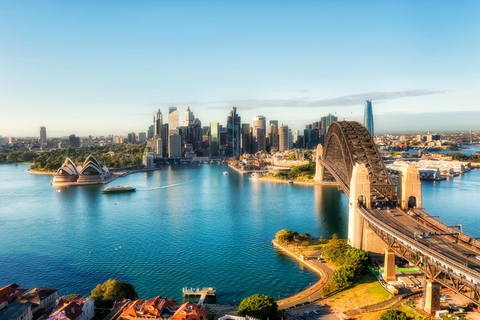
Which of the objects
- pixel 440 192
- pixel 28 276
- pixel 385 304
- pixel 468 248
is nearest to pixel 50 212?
pixel 28 276

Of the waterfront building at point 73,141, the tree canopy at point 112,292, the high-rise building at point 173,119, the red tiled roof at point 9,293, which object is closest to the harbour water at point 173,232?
the tree canopy at point 112,292

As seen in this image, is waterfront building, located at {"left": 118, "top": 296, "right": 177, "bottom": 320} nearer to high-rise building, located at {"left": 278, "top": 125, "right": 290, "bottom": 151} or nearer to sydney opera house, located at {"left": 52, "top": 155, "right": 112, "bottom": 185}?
sydney opera house, located at {"left": 52, "top": 155, "right": 112, "bottom": 185}

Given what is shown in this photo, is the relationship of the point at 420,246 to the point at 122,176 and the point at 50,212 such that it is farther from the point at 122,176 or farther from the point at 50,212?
the point at 122,176

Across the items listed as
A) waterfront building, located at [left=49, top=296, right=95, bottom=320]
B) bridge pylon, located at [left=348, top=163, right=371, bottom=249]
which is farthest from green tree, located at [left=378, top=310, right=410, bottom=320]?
waterfront building, located at [left=49, top=296, right=95, bottom=320]

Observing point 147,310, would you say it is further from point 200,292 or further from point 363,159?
point 363,159

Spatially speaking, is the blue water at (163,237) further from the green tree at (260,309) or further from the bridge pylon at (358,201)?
the bridge pylon at (358,201)

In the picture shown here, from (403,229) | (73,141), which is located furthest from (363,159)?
(73,141)

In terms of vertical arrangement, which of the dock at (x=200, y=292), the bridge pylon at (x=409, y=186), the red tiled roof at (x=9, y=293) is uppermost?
the bridge pylon at (x=409, y=186)
